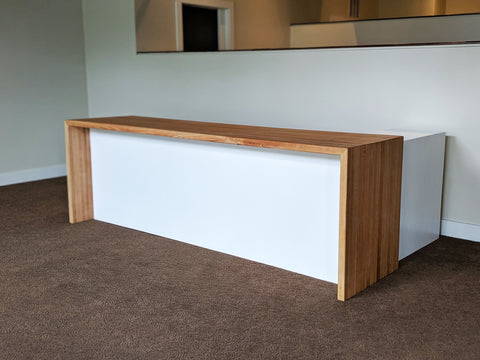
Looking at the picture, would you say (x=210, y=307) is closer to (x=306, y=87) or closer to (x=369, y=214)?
(x=369, y=214)

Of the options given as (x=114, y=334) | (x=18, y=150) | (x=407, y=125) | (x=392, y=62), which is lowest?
(x=114, y=334)

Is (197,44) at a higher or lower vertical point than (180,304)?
higher

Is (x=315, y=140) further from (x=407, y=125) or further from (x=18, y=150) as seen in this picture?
(x=18, y=150)

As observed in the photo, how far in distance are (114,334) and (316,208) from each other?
0.97m

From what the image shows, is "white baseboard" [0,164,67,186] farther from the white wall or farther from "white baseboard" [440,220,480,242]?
"white baseboard" [440,220,480,242]

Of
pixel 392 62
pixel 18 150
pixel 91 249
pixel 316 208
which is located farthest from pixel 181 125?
pixel 18 150

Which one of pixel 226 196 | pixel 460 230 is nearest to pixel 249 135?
pixel 226 196

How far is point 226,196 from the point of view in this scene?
8.75 feet

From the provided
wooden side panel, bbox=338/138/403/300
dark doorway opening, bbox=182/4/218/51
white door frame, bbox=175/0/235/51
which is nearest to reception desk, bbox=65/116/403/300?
wooden side panel, bbox=338/138/403/300

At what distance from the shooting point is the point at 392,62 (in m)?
3.05

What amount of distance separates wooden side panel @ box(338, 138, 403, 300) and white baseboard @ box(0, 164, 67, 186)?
128 inches

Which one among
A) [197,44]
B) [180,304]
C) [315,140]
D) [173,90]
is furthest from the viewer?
[197,44]

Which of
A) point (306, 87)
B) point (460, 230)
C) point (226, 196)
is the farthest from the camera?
point (306, 87)

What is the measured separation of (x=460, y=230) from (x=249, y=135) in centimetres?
134
